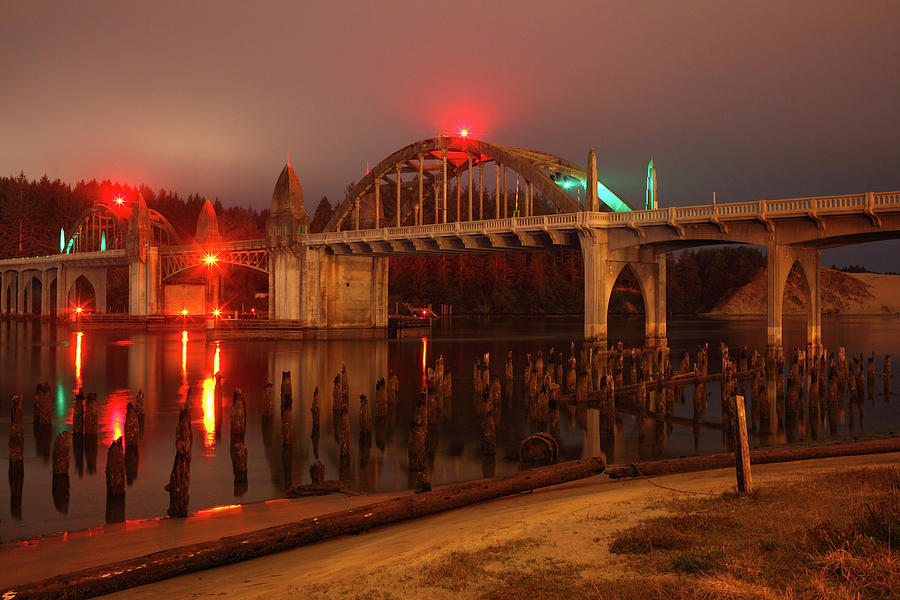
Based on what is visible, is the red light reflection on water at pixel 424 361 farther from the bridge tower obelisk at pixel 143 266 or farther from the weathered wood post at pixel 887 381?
the bridge tower obelisk at pixel 143 266

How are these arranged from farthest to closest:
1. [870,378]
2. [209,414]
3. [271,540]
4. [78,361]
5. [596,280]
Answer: [596,280]
[78,361]
[870,378]
[209,414]
[271,540]

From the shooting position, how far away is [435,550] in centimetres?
1114

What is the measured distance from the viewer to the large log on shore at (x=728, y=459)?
17.4 meters

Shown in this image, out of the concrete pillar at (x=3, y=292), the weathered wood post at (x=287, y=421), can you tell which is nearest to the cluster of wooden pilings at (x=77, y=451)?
the weathered wood post at (x=287, y=421)

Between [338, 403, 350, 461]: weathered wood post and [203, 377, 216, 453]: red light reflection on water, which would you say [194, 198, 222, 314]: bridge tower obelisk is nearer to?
[203, 377, 216, 453]: red light reflection on water

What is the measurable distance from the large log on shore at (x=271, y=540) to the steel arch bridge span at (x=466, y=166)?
45.2 metres

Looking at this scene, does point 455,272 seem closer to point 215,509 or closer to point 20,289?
point 20,289

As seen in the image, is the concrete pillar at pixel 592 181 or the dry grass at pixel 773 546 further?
the concrete pillar at pixel 592 181

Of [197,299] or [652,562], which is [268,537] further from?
[197,299]

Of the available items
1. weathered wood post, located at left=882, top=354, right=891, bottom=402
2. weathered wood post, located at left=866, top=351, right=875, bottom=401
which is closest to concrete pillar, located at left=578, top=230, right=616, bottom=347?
weathered wood post, located at left=866, top=351, right=875, bottom=401

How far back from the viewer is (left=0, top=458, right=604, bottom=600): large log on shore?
1037 centimetres

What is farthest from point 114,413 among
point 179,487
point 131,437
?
point 179,487

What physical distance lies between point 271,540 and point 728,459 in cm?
1110

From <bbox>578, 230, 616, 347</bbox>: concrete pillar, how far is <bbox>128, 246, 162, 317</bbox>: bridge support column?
7395 cm
